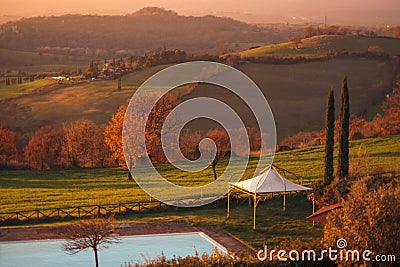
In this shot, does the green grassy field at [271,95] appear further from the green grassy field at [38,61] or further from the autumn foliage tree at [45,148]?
the green grassy field at [38,61]

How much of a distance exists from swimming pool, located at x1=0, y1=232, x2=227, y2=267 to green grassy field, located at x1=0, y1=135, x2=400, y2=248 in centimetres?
174

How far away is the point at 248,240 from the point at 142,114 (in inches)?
682

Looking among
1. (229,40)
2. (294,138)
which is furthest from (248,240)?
(229,40)

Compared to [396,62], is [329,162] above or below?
below

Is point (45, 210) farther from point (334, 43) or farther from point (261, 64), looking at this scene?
point (334, 43)

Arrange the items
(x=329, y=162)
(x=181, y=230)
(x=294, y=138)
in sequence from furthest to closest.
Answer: (x=294, y=138) → (x=329, y=162) → (x=181, y=230)

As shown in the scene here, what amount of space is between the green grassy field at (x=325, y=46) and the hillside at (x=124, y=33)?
9.48 m

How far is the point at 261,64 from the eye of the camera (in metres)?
68.2

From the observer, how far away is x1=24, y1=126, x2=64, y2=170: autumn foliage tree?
1866 inches

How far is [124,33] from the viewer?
295 feet

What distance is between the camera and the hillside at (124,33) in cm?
8288

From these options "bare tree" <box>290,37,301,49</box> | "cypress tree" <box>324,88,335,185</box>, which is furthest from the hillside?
"cypress tree" <box>324,88,335,185</box>

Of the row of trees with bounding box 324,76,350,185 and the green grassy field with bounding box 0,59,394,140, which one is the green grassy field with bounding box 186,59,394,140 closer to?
the green grassy field with bounding box 0,59,394,140

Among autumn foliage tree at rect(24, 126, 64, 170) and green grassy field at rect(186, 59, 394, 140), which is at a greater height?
green grassy field at rect(186, 59, 394, 140)
